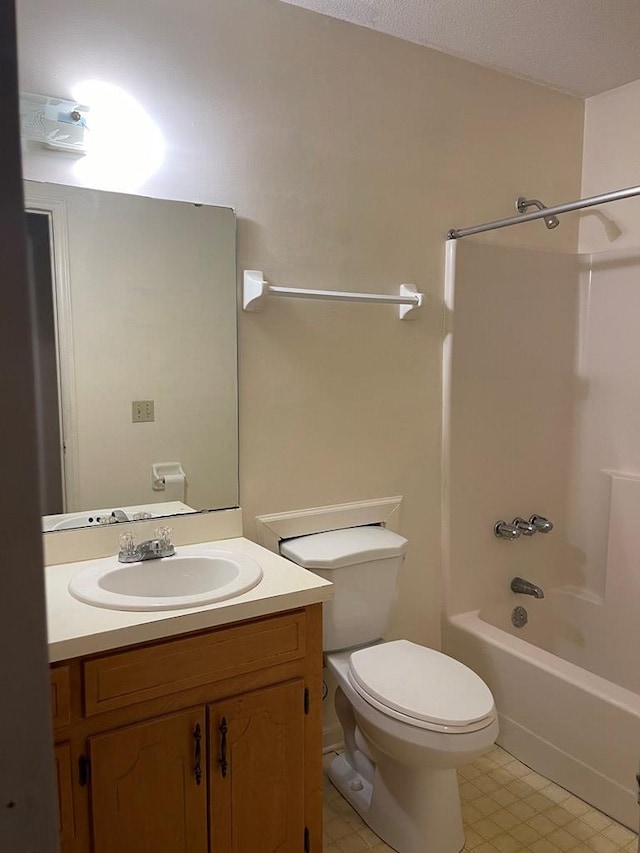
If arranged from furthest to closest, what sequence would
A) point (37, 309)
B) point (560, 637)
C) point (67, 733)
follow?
point (560, 637) < point (37, 309) < point (67, 733)

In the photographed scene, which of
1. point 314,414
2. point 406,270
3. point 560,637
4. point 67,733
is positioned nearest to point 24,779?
point 67,733

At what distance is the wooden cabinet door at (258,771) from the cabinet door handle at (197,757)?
0.09 feet

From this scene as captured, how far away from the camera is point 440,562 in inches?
99.6

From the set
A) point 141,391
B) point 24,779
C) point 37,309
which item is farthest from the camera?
point 141,391

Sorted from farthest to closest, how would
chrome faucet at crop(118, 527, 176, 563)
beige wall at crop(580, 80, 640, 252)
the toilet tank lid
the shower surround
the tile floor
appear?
beige wall at crop(580, 80, 640, 252)
the shower surround
the toilet tank lid
the tile floor
chrome faucet at crop(118, 527, 176, 563)

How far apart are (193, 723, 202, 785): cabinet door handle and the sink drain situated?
1624 mm

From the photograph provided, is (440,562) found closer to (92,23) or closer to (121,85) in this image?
(121,85)

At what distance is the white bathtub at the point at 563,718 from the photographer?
195 centimetres

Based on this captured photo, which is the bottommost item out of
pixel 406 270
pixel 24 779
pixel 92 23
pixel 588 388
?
pixel 24 779

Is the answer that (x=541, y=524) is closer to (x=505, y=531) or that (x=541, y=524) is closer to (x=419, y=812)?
(x=505, y=531)

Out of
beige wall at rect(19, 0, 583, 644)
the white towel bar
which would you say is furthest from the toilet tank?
the white towel bar

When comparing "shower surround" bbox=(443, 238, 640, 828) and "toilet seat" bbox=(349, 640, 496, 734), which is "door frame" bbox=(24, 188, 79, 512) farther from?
"shower surround" bbox=(443, 238, 640, 828)

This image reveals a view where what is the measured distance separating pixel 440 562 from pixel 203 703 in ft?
4.22

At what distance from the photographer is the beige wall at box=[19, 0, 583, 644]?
1.82 meters
